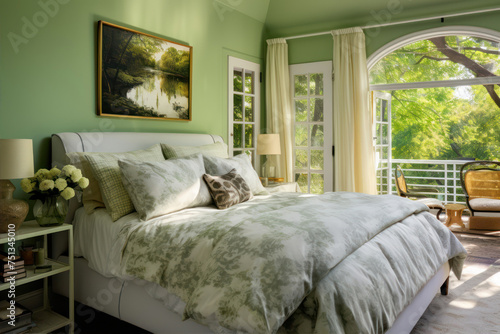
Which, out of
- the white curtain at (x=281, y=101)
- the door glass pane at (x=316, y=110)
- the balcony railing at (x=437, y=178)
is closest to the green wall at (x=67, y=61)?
the white curtain at (x=281, y=101)

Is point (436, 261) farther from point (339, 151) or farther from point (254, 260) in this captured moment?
point (339, 151)

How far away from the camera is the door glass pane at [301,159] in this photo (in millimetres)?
5480

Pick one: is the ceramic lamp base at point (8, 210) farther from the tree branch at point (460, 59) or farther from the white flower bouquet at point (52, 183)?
the tree branch at point (460, 59)

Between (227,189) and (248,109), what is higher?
(248,109)

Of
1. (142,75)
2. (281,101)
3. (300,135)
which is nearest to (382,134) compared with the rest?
(300,135)

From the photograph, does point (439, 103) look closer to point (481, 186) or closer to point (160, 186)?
point (481, 186)

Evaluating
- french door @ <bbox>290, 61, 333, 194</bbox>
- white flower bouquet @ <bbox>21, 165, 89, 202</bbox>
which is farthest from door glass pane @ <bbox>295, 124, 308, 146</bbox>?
white flower bouquet @ <bbox>21, 165, 89, 202</bbox>

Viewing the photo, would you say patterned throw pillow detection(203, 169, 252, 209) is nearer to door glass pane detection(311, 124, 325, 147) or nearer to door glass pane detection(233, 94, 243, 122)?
door glass pane detection(233, 94, 243, 122)

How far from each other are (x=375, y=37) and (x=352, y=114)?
1.00m

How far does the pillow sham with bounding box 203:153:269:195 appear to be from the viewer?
3.24 m

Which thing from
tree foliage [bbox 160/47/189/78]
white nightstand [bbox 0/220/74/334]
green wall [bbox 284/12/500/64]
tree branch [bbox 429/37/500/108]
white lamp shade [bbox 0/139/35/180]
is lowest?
white nightstand [bbox 0/220/74/334]

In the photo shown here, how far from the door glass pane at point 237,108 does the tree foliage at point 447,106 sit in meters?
2.59

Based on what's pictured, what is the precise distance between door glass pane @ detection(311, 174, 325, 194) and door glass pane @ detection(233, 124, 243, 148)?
1.09m

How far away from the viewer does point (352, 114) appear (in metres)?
5.00
